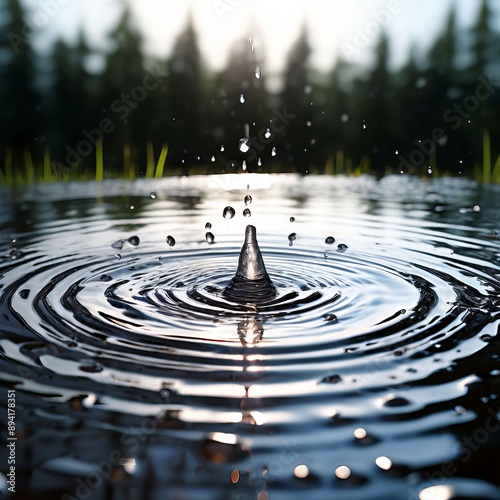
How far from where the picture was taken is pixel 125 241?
4.90 metres

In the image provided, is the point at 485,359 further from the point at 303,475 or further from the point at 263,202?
the point at 263,202

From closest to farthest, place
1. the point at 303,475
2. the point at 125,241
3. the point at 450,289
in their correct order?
the point at 303,475 < the point at 450,289 < the point at 125,241

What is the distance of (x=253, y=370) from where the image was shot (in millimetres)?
2303

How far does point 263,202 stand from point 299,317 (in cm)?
558

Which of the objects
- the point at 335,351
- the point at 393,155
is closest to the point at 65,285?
the point at 335,351
